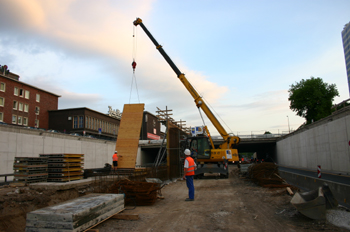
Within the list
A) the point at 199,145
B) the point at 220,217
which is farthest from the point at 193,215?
the point at 199,145

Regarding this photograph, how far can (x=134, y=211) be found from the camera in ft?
27.0

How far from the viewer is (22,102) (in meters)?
51.4

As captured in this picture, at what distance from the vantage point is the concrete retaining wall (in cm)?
1909

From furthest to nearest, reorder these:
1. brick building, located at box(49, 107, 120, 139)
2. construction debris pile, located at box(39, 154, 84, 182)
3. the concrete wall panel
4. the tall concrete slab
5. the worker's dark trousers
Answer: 1. brick building, located at box(49, 107, 120, 139)
2. the concrete wall panel
3. the tall concrete slab
4. construction debris pile, located at box(39, 154, 84, 182)
5. the worker's dark trousers

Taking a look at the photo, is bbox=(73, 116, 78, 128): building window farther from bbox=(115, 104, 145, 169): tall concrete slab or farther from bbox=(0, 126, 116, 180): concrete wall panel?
bbox=(115, 104, 145, 169): tall concrete slab

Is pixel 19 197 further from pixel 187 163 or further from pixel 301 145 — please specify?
pixel 301 145

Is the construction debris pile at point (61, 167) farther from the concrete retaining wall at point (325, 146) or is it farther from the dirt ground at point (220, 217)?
the concrete retaining wall at point (325, 146)

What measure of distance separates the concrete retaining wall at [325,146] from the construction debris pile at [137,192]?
16.2 m

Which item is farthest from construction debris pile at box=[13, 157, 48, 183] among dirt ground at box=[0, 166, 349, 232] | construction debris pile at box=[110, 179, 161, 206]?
construction debris pile at box=[110, 179, 161, 206]

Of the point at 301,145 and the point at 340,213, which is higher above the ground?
the point at 301,145

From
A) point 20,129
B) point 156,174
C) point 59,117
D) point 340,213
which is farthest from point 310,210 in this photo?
point 59,117

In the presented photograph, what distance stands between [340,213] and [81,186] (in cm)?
911

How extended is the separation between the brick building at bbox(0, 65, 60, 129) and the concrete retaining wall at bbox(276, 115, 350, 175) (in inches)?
1706

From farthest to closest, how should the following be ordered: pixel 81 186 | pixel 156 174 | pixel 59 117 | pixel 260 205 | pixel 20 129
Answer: pixel 59 117
pixel 20 129
pixel 156 174
pixel 81 186
pixel 260 205
